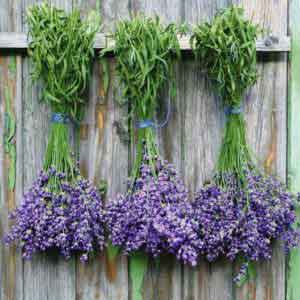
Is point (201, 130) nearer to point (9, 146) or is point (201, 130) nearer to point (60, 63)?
point (60, 63)

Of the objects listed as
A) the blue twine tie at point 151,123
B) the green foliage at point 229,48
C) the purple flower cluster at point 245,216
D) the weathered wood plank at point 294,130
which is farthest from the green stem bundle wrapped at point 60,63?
the weathered wood plank at point 294,130

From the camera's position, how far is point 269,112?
2.15 m

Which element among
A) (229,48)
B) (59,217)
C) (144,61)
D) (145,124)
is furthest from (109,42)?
(59,217)

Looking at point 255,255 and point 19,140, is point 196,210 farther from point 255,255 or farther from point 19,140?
point 19,140

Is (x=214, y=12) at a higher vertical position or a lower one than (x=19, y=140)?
higher

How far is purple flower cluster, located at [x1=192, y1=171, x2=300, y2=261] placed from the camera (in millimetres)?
1952

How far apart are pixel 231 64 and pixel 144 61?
0.99 ft

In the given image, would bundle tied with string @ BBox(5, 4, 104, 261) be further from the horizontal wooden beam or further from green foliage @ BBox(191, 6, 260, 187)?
green foliage @ BBox(191, 6, 260, 187)

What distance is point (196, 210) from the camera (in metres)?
1.99

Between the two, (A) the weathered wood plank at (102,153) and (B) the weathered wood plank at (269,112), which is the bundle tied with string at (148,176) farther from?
(B) the weathered wood plank at (269,112)

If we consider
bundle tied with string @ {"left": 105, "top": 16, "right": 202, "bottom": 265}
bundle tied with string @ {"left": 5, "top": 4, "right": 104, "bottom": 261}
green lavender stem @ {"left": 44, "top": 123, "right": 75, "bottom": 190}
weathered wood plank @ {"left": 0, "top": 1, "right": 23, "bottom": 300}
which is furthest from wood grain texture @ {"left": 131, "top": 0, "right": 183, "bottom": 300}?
weathered wood plank @ {"left": 0, "top": 1, "right": 23, "bottom": 300}

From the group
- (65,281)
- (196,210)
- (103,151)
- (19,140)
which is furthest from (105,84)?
(65,281)

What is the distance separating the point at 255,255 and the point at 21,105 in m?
1.02

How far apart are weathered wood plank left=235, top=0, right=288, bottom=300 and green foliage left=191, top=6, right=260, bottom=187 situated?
109 mm
